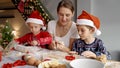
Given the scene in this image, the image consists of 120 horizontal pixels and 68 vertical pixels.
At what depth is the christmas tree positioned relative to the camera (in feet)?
3.90

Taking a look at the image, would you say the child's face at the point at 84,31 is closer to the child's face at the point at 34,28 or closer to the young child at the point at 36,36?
the young child at the point at 36,36

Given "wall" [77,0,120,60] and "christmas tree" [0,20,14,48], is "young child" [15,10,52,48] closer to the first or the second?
"christmas tree" [0,20,14,48]

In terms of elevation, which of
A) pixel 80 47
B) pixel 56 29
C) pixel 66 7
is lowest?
pixel 80 47

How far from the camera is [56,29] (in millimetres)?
1727

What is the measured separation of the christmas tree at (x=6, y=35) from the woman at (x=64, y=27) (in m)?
0.46

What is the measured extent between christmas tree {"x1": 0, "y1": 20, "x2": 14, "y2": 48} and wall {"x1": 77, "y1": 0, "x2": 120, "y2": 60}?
5.80ft

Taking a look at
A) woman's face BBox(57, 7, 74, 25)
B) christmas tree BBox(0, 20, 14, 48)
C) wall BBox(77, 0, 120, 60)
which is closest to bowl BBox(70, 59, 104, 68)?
christmas tree BBox(0, 20, 14, 48)

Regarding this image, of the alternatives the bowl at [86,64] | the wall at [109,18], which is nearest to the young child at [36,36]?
the bowl at [86,64]

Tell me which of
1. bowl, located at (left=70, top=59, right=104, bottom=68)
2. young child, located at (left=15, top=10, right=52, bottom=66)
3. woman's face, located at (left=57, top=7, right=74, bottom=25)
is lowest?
bowl, located at (left=70, top=59, right=104, bottom=68)

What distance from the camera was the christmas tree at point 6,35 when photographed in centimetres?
119

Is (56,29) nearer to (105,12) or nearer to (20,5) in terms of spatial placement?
(105,12)

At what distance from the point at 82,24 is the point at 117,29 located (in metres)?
1.48

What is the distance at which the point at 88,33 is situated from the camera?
1.37 metres

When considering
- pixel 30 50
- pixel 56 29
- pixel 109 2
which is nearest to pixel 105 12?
pixel 109 2
